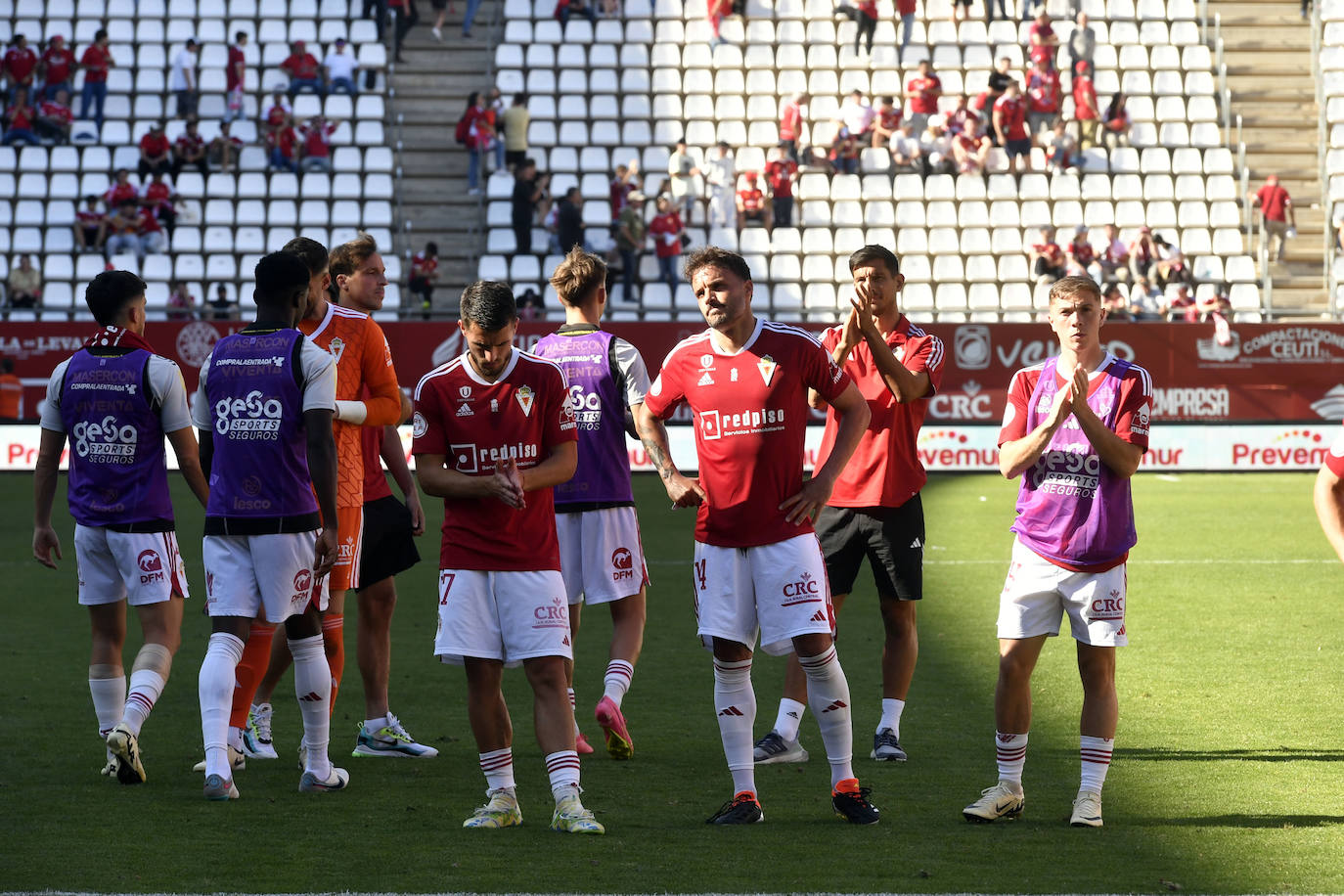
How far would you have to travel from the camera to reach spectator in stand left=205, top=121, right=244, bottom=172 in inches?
1144

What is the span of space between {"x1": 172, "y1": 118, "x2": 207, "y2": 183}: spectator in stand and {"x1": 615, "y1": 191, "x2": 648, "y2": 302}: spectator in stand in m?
7.38

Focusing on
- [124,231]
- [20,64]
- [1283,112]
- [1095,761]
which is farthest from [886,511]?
[1283,112]

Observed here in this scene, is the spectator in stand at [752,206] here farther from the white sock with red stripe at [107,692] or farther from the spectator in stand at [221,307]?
the white sock with red stripe at [107,692]

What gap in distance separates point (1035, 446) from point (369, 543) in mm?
3033

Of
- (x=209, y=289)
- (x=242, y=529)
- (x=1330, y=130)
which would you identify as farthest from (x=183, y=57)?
(x=242, y=529)

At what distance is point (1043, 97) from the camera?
1165 inches

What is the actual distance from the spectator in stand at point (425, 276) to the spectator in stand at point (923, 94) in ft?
29.1

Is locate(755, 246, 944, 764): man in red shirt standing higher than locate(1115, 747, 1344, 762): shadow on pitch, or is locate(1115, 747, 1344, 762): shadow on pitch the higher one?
locate(755, 246, 944, 764): man in red shirt standing

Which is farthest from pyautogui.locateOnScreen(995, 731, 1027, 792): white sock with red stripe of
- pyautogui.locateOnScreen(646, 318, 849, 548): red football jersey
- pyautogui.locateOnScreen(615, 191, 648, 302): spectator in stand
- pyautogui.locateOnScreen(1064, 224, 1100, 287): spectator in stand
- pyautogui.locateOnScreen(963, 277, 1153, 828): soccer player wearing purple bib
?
pyautogui.locateOnScreen(1064, 224, 1100, 287): spectator in stand

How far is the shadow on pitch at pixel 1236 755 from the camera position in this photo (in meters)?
7.05

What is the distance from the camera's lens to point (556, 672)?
589cm

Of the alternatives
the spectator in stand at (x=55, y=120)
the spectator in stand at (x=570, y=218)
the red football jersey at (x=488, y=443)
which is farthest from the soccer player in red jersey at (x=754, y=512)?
the spectator in stand at (x=55, y=120)

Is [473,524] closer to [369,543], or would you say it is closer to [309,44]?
[369,543]

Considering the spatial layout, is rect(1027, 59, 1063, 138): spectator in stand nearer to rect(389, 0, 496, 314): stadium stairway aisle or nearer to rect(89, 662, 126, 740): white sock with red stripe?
rect(389, 0, 496, 314): stadium stairway aisle
